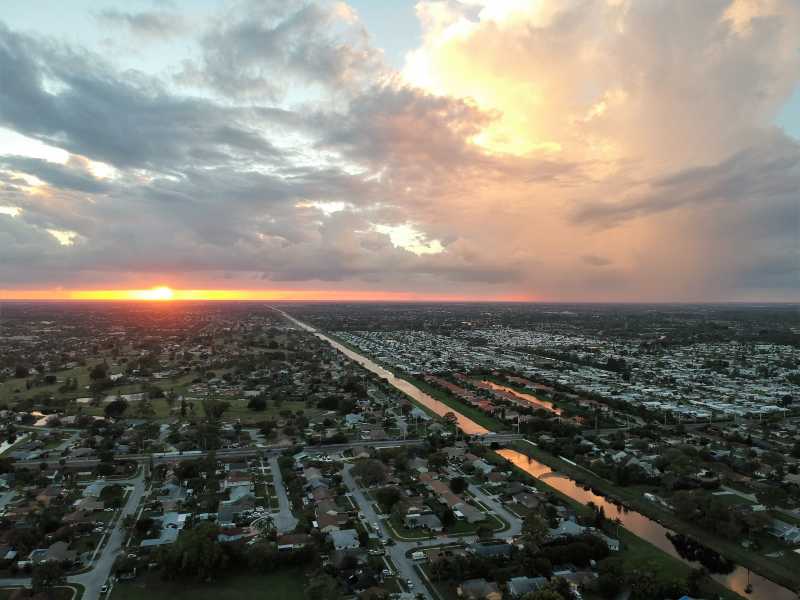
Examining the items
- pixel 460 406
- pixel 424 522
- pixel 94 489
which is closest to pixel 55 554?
pixel 94 489

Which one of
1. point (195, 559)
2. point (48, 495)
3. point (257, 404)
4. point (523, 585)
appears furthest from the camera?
point (257, 404)

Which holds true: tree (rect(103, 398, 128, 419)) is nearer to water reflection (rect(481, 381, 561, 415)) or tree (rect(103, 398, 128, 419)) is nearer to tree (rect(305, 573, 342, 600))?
tree (rect(305, 573, 342, 600))

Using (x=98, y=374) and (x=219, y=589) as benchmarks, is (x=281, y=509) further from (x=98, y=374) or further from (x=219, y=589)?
(x=98, y=374)

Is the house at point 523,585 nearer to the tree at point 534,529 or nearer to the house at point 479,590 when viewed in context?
the house at point 479,590

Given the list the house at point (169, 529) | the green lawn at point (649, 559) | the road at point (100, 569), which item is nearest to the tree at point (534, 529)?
the green lawn at point (649, 559)

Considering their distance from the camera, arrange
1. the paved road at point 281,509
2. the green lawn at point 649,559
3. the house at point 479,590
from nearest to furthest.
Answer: the house at point 479,590, the green lawn at point 649,559, the paved road at point 281,509
